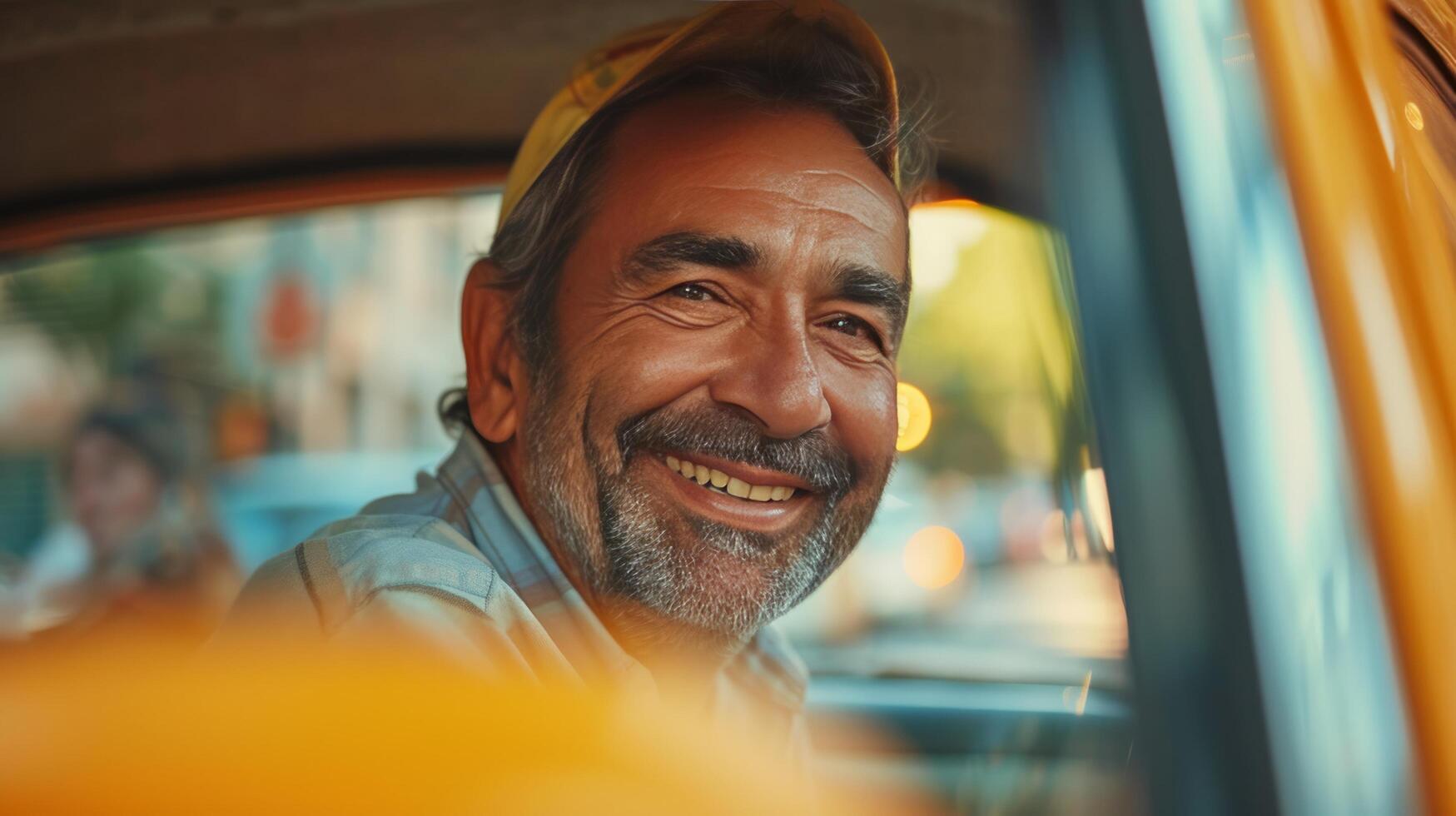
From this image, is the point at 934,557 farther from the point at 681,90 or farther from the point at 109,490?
the point at 109,490

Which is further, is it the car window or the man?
the man

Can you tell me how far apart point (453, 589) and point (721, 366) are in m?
0.42

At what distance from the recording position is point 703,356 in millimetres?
1307

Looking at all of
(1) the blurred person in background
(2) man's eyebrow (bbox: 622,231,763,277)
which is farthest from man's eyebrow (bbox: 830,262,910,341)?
(1) the blurred person in background

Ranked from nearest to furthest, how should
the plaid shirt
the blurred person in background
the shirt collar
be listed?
the plaid shirt < the shirt collar < the blurred person in background

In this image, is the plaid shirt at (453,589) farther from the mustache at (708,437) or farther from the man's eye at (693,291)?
the man's eye at (693,291)

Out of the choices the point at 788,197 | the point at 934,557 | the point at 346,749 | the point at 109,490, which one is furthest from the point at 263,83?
the point at 346,749

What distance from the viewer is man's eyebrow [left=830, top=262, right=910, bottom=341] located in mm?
1345

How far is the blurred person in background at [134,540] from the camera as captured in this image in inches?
54.0

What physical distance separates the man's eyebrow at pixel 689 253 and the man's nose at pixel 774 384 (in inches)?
3.8

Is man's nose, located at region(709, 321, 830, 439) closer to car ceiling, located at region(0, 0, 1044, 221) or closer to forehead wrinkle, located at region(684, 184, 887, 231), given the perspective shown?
forehead wrinkle, located at region(684, 184, 887, 231)

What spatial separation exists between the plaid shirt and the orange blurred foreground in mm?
81

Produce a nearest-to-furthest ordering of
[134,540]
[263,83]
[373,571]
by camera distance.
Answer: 1. [373,571]
2. [134,540]
3. [263,83]

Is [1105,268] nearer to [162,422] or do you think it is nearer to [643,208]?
[643,208]
